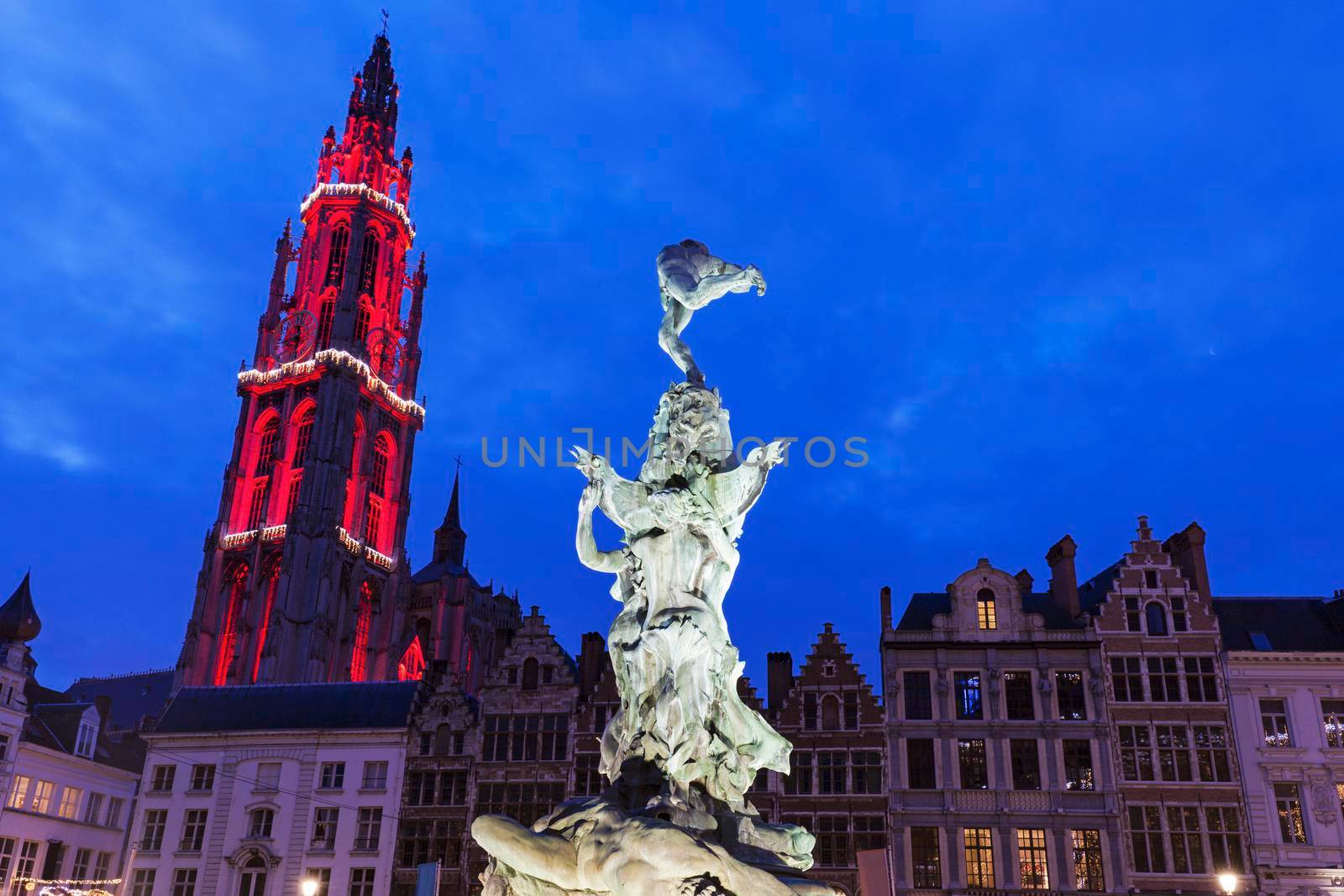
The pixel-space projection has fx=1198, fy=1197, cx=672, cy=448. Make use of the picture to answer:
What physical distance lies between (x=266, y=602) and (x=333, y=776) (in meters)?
33.5

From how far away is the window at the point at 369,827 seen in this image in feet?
119

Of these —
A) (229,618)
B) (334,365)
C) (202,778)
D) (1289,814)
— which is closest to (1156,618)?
(1289,814)

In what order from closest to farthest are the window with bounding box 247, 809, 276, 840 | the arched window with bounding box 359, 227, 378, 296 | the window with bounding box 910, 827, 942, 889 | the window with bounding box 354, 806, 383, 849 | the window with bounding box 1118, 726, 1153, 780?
the window with bounding box 910, 827, 942, 889, the window with bounding box 1118, 726, 1153, 780, the window with bounding box 354, 806, 383, 849, the window with bounding box 247, 809, 276, 840, the arched window with bounding box 359, 227, 378, 296

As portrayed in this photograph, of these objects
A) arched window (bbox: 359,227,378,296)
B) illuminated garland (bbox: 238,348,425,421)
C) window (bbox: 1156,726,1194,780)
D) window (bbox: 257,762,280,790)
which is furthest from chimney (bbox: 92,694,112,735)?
window (bbox: 1156,726,1194,780)

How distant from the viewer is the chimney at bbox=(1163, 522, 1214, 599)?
35531 mm

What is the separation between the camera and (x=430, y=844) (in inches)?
1411

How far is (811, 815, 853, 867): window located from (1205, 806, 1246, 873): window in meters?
9.54

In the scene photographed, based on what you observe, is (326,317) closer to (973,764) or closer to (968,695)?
(968,695)

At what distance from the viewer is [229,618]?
70312 millimetres

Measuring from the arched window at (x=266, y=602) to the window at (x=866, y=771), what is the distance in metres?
40.5

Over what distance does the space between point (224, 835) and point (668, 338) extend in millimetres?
31251

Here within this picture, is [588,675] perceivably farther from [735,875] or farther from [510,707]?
[735,875]

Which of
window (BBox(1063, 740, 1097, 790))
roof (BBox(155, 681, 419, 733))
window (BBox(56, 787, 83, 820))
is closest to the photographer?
window (BBox(1063, 740, 1097, 790))

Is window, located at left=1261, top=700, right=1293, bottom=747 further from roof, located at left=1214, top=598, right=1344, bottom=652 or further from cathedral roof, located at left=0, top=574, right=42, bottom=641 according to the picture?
cathedral roof, located at left=0, top=574, right=42, bottom=641
